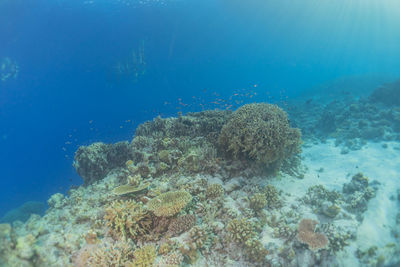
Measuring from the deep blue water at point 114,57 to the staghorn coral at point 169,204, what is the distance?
42.1ft

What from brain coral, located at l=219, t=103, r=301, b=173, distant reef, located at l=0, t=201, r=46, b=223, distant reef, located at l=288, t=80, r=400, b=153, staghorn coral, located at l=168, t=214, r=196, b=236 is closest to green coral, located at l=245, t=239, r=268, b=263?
staghorn coral, located at l=168, t=214, r=196, b=236

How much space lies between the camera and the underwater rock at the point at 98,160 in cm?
1159

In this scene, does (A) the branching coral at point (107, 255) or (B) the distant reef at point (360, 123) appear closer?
(A) the branching coral at point (107, 255)

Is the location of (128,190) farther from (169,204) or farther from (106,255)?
(106,255)

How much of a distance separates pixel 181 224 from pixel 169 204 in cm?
65

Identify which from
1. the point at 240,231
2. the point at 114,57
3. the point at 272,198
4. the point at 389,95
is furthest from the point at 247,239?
the point at 114,57

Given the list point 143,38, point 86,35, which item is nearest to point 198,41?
point 143,38

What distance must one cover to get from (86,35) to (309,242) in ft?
239

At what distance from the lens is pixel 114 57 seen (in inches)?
2847

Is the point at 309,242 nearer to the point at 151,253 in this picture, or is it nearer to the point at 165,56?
the point at 151,253

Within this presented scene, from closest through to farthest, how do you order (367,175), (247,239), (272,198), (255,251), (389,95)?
1. (255,251)
2. (247,239)
3. (272,198)
4. (367,175)
5. (389,95)

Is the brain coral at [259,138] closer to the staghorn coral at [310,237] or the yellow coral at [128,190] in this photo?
the staghorn coral at [310,237]

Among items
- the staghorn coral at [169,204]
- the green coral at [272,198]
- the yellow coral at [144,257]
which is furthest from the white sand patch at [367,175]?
the yellow coral at [144,257]

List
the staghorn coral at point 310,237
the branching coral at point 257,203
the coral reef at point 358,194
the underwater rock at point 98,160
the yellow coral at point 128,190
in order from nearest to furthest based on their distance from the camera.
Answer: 1. the staghorn coral at point 310,237
2. the yellow coral at point 128,190
3. the branching coral at point 257,203
4. the coral reef at point 358,194
5. the underwater rock at point 98,160
